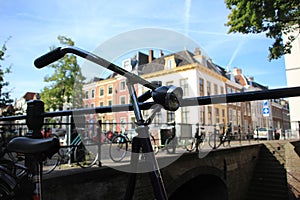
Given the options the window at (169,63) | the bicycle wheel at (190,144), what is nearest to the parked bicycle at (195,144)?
the bicycle wheel at (190,144)

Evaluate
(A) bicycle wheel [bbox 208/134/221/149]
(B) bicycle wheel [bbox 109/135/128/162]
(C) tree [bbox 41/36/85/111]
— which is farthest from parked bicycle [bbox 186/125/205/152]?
(C) tree [bbox 41/36/85/111]

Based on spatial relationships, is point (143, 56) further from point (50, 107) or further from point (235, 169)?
point (50, 107)

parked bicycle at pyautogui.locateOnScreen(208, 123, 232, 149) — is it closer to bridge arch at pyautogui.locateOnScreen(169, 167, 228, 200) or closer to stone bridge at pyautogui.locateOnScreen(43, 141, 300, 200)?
stone bridge at pyautogui.locateOnScreen(43, 141, 300, 200)

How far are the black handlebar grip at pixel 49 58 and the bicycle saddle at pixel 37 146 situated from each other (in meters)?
0.32

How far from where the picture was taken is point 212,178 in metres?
7.55

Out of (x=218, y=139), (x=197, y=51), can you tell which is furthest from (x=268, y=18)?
(x=197, y=51)

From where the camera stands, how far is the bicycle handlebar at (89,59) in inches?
31.1

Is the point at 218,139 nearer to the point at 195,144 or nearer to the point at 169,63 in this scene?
Result: the point at 195,144

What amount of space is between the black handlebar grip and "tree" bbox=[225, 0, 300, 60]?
24.3 feet

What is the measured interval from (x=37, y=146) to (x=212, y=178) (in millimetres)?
7481

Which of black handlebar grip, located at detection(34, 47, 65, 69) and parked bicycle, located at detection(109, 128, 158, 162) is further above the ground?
black handlebar grip, located at detection(34, 47, 65, 69)

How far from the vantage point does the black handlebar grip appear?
3.05 feet

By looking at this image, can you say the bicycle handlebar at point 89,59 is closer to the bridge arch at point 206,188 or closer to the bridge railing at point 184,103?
the bridge railing at point 184,103

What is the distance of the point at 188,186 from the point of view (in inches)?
293
